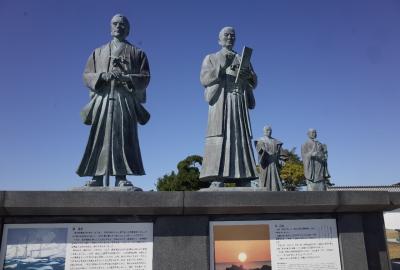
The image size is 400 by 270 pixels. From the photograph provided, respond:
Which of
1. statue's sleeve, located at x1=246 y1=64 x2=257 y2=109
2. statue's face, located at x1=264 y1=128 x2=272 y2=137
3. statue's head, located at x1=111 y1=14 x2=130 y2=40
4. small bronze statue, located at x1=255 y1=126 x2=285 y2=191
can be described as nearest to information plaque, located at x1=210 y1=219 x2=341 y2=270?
statue's sleeve, located at x1=246 y1=64 x2=257 y2=109

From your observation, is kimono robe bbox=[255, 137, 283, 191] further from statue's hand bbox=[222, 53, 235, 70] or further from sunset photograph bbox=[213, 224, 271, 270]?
sunset photograph bbox=[213, 224, 271, 270]

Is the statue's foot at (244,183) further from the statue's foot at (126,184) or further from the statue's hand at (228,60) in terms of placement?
the statue's hand at (228,60)

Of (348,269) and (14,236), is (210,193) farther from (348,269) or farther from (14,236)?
(14,236)

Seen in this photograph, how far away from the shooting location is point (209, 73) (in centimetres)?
729

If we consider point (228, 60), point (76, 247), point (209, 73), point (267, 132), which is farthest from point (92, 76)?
point (267, 132)

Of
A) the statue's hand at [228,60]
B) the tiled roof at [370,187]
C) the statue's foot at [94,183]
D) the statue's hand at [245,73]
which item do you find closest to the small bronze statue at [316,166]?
the statue's hand at [245,73]

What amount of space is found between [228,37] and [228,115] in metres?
1.72

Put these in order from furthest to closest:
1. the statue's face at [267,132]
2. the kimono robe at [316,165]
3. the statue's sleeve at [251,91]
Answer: the kimono robe at [316,165] → the statue's face at [267,132] → the statue's sleeve at [251,91]

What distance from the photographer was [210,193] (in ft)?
18.8

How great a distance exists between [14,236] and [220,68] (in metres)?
4.72

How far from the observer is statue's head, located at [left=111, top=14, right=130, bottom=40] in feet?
23.0

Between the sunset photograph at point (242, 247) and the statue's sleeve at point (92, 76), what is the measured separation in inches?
133

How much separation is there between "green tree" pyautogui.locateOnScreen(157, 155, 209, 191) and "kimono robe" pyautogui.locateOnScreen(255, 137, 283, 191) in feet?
81.1

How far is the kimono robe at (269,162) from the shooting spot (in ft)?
40.8
